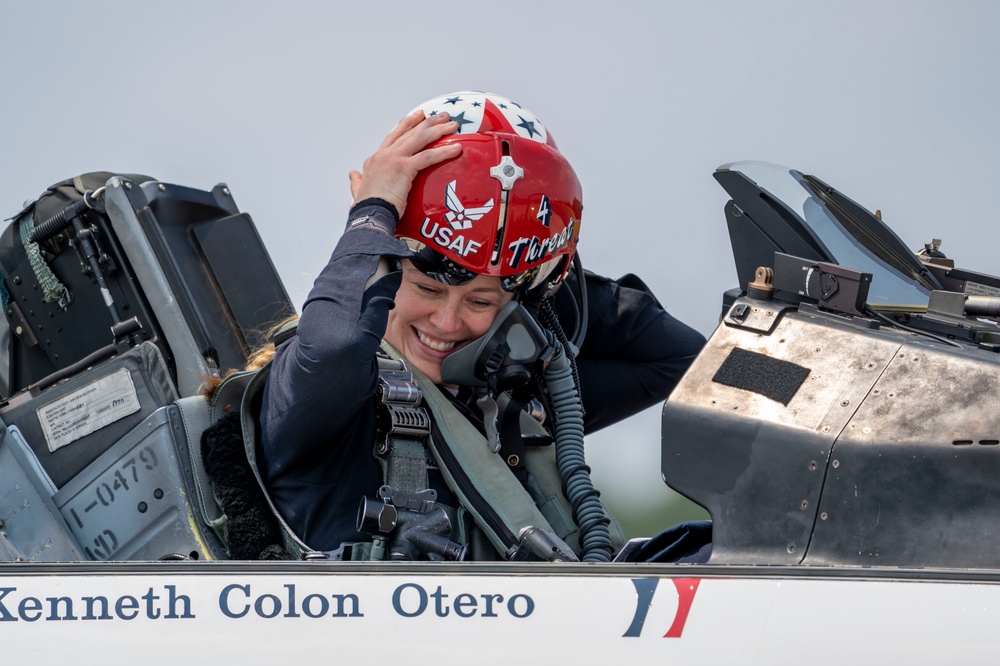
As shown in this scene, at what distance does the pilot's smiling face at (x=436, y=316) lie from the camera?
2.43 m

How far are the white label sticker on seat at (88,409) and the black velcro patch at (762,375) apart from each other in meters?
1.50

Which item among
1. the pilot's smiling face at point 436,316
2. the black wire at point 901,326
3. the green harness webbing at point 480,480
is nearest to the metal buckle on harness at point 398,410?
the green harness webbing at point 480,480

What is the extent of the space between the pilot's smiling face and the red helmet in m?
0.04

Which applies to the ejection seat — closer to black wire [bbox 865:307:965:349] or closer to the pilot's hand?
the pilot's hand

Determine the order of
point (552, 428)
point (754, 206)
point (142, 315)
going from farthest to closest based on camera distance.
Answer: point (142, 315), point (552, 428), point (754, 206)

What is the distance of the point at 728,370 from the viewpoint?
5.58 ft

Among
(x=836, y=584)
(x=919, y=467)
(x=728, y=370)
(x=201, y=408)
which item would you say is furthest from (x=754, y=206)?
(x=201, y=408)

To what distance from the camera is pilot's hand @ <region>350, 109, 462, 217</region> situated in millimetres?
2271

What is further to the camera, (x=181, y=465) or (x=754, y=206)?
(x=181, y=465)

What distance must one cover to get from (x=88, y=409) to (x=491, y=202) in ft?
3.49

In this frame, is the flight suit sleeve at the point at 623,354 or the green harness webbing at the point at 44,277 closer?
the green harness webbing at the point at 44,277

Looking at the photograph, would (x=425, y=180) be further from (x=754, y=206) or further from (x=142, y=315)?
(x=142, y=315)

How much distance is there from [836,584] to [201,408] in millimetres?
1380

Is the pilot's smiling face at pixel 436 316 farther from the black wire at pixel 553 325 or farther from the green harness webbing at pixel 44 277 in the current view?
the green harness webbing at pixel 44 277
